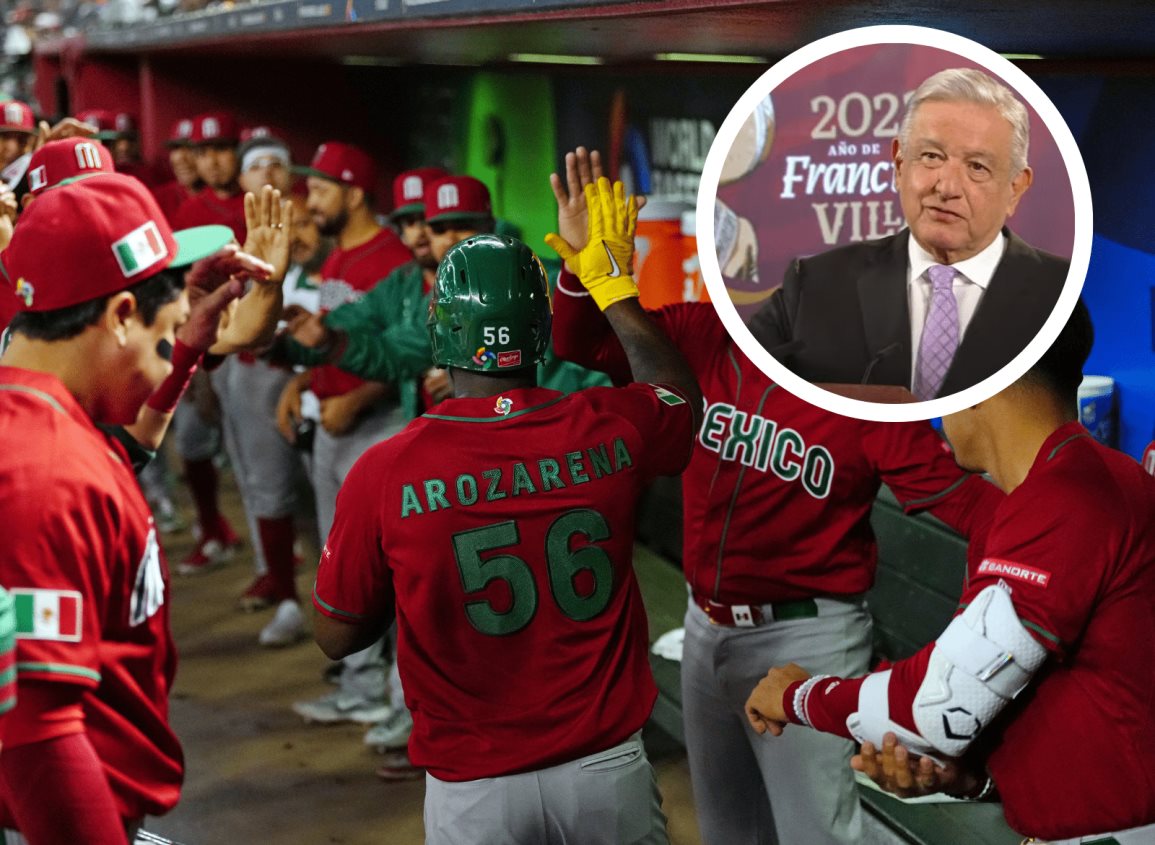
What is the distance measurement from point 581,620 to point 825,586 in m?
0.79

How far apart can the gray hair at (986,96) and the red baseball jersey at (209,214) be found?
15.7 ft

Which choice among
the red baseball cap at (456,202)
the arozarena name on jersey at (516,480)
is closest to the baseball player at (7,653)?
the arozarena name on jersey at (516,480)

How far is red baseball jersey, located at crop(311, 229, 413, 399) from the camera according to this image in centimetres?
447

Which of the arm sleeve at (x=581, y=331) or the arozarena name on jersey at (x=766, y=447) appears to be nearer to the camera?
the arm sleeve at (x=581, y=331)

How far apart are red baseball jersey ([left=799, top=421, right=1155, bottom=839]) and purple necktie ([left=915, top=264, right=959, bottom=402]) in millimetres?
250

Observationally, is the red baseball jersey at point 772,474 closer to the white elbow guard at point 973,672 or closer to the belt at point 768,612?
the belt at point 768,612

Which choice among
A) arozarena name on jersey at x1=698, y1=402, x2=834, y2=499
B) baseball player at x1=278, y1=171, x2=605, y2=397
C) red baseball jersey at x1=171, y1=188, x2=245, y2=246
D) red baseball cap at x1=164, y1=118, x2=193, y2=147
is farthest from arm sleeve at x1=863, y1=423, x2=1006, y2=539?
red baseball cap at x1=164, y1=118, x2=193, y2=147

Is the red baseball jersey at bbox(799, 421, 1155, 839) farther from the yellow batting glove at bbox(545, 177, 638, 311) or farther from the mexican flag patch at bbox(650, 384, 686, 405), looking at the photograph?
the yellow batting glove at bbox(545, 177, 638, 311)

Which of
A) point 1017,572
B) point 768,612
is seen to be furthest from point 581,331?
point 1017,572

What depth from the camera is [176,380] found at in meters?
2.49

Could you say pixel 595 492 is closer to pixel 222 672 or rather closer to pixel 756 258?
pixel 756 258

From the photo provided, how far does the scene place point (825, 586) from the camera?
2.63 m

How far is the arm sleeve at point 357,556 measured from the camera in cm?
198

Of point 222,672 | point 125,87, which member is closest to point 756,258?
point 222,672
